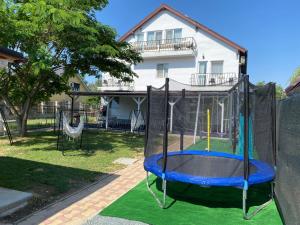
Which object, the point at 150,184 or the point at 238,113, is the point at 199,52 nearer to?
the point at 238,113

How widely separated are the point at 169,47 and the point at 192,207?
61.3 ft

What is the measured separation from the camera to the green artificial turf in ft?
14.3

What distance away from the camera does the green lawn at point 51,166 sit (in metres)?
5.73

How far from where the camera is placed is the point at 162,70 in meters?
23.1

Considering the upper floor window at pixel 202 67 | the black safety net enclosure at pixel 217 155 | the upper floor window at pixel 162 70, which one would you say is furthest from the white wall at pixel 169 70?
the black safety net enclosure at pixel 217 155

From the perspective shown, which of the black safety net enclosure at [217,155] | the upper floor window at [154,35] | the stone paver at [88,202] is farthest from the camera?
the upper floor window at [154,35]

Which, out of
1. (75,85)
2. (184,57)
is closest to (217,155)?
(184,57)

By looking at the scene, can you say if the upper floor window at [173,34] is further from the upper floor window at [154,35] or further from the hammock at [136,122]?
the hammock at [136,122]

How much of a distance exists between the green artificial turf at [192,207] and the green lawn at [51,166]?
143cm

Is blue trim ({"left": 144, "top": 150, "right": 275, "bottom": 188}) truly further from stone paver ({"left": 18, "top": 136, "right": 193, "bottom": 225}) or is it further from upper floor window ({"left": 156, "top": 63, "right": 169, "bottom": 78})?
upper floor window ({"left": 156, "top": 63, "right": 169, "bottom": 78})

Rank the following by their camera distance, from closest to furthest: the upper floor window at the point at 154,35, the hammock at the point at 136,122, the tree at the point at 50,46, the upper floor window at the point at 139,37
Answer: the tree at the point at 50,46 < the hammock at the point at 136,122 < the upper floor window at the point at 154,35 < the upper floor window at the point at 139,37

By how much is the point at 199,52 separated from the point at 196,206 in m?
18.5

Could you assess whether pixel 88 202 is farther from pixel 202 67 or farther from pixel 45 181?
pixel 202 67

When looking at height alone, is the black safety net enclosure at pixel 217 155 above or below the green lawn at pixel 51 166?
above
